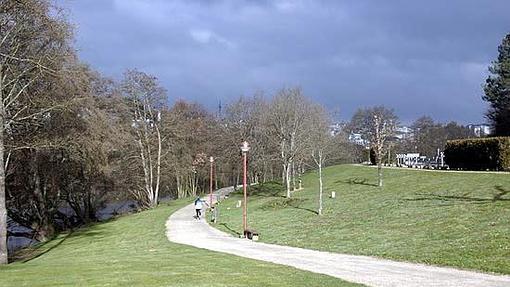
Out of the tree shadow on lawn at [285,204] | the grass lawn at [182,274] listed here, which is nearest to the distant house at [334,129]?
Answer: the tree shadow on lawn at [285,204]

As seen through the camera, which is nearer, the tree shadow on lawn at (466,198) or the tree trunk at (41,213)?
the tree shadow on lawn at (466,198)

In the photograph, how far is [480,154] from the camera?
128ft

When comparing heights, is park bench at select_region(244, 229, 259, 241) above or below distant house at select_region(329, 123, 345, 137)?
below

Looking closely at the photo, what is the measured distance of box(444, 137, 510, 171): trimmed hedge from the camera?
36156mm

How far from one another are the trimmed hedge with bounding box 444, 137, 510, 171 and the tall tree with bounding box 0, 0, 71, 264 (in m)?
26.6

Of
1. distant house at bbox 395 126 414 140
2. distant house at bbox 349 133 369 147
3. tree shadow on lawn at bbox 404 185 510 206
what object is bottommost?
tree shadow on lawn at bbox 404 185 510 206

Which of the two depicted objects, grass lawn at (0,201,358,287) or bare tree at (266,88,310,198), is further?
bare tree at (266,88,310,198)

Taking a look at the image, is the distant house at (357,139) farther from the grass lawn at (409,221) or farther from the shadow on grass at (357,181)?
the grass lawn at (409,221)

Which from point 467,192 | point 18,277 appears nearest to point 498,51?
point 467,192

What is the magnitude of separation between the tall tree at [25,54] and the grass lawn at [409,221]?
10.9 meters

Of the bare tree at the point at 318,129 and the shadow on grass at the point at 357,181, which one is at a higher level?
the bare tree at the point at 318,129

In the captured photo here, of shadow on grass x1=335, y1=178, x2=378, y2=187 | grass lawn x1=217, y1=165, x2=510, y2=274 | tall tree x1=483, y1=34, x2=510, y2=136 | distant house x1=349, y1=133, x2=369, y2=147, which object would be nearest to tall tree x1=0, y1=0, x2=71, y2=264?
grass lawn x1=217, y1=165, x2=510, y2=274

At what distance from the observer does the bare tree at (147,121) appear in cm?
5425

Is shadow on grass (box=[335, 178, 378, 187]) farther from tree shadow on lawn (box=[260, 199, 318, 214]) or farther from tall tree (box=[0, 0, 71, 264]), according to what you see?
tall tree (box=[0, 0, 71, 264])
